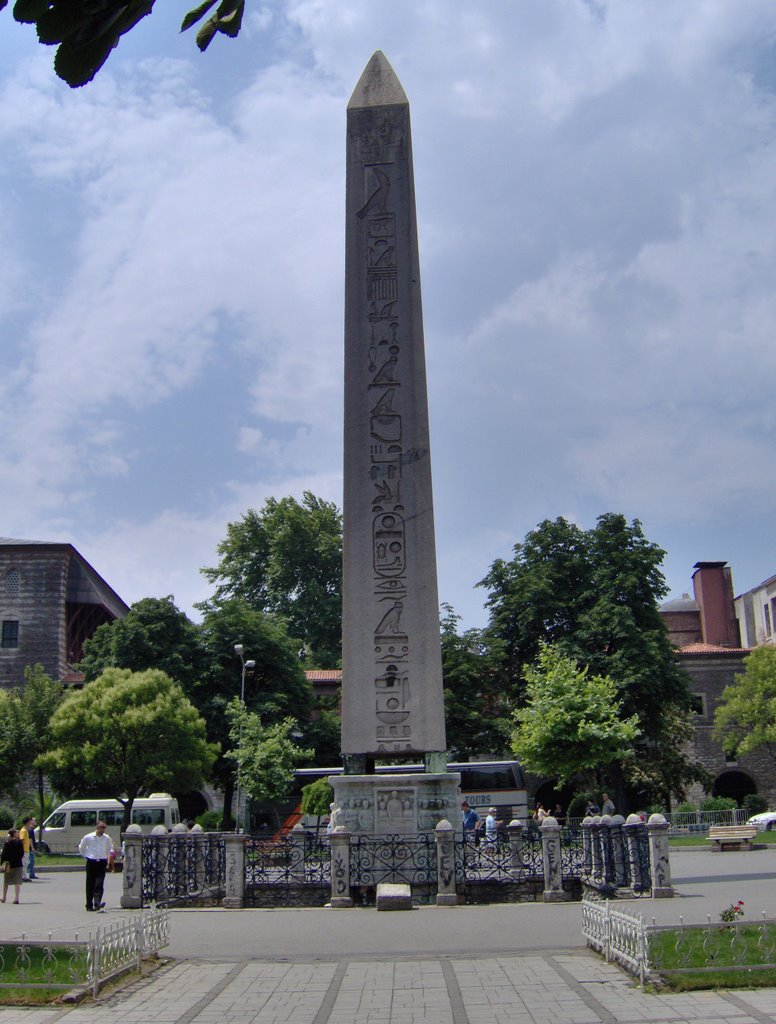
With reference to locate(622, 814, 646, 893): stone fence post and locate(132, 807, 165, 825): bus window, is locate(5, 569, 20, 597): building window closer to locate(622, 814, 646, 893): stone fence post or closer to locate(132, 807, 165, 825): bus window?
locate(132, 807, 165, 825): bus window

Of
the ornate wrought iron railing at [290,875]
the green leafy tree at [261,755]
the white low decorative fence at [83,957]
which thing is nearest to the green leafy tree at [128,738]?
the green leafy tree at [261,755]

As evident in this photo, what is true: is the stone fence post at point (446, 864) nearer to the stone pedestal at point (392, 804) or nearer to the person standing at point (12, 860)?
the stone pedestal at point (392, 804)

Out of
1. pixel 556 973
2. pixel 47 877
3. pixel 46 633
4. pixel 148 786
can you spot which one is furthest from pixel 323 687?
pixel 556 973

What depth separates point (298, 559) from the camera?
1900 inches

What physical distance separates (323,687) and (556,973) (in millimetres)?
38549

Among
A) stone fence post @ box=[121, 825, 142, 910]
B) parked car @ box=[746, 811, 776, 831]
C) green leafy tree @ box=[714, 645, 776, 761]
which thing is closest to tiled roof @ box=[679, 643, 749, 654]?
green leafy tree @ box=[714, 645, 776, 761]

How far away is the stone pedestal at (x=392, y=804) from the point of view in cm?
1430

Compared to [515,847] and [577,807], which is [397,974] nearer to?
[515,847]

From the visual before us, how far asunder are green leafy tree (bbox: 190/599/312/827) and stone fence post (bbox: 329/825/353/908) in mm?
24446

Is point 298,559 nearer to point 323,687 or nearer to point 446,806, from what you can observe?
point 323,687

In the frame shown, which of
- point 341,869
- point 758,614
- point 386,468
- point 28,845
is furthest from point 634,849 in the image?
point 758,614

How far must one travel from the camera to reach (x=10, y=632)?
4272 cm

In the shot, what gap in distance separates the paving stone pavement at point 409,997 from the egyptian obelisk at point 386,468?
5679mm

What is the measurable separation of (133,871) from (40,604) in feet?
99.5
